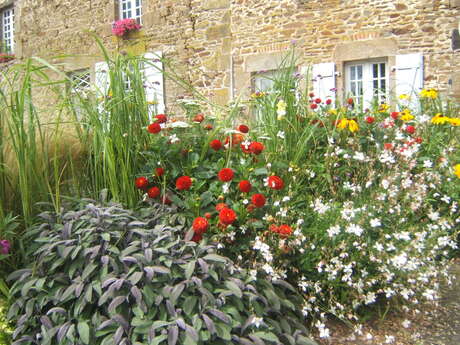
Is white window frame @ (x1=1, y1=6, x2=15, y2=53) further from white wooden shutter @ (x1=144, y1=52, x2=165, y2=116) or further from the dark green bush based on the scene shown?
the dark green bush

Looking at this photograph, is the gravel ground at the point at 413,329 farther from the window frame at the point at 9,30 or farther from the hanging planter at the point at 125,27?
the window frame at the point at 9,30

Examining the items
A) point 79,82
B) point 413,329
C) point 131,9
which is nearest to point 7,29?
point 131,9

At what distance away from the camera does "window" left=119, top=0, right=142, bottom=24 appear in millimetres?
10844

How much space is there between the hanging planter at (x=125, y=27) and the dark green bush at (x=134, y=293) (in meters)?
8.89

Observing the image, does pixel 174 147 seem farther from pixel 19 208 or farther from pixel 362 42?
pixel 362 42

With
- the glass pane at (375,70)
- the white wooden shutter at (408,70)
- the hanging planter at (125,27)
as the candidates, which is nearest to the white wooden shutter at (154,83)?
the hanging planter at (125,27)

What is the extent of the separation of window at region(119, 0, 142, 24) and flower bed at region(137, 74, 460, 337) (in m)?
8.49

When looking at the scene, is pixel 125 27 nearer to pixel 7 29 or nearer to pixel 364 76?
pixel 364 76

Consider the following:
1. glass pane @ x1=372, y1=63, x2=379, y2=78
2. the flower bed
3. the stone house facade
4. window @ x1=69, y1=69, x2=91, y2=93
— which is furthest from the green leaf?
glass pane @ x1=372, y1=63, x2=379, y2=78

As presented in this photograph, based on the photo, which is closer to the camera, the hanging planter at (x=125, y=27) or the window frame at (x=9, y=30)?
the hanging planter at (x=125, y=27)

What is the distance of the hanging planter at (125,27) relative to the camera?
33.8ft

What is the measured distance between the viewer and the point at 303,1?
8141 millimetres

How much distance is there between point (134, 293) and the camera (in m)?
1.80

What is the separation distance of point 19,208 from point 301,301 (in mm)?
1482
